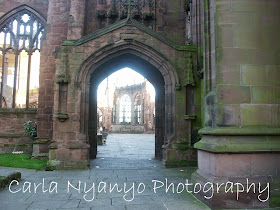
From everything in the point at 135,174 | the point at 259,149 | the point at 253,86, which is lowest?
the point at 135,174

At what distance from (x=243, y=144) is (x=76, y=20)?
894 centimetres

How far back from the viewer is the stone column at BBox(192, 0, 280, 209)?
145 inches

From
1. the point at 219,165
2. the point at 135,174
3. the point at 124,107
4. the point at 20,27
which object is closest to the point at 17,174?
the point at 135,174

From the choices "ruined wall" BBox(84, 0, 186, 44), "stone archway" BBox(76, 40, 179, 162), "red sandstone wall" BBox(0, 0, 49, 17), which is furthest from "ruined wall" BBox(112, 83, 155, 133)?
"stone archway" BBox(76, 40, 179, 162)

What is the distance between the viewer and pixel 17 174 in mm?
5312

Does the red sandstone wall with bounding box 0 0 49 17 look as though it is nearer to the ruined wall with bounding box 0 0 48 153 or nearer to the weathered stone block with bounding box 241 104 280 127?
the ruined wall with bounding box 0 0 48 153

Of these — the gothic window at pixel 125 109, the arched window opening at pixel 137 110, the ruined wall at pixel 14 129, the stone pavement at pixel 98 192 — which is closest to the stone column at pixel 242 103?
the stone pavement at pixel 98 192

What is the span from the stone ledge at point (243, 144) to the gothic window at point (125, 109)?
124ft

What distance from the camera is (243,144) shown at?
3725 mm

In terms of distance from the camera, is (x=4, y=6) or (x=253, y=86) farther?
(x=4, y=6)

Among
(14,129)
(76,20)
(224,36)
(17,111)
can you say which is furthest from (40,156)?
(224,36)

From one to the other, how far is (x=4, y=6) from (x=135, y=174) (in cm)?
1077

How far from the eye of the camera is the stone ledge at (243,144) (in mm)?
3680

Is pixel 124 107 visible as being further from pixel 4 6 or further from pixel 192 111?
pixel 192 111
